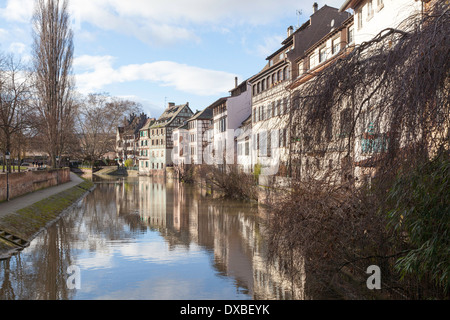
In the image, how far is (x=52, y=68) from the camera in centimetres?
4016

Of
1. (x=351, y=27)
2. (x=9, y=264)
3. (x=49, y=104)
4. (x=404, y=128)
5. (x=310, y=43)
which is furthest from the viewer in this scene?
(x=49, y=104)

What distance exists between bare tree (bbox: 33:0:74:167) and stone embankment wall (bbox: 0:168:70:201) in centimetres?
365

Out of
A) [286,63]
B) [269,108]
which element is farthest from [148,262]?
[286,63]

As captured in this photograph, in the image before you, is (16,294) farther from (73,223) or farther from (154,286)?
(73,223)

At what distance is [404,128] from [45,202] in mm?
22507

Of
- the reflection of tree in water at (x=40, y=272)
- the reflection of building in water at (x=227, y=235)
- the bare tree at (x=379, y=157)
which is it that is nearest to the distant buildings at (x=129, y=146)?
the reflection of building in water at (x=227, y=235)

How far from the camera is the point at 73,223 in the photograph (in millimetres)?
21531

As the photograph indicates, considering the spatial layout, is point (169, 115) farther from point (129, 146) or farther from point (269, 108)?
point (269, 108)

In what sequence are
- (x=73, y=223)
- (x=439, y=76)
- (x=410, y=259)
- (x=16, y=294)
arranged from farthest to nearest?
(x=73, y=223), (x=16, y=294), (x=410, y=259), (x=439, y=76)

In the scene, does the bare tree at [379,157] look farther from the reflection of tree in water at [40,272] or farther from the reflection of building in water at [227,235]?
the reflection of tree in water at [40,272]

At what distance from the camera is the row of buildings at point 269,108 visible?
9.08 metres

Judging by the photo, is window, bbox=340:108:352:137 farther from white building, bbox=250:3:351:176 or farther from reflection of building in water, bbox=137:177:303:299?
white building, bbox=250:3:351:176

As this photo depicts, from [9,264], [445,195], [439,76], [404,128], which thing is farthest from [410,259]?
[9,264]
